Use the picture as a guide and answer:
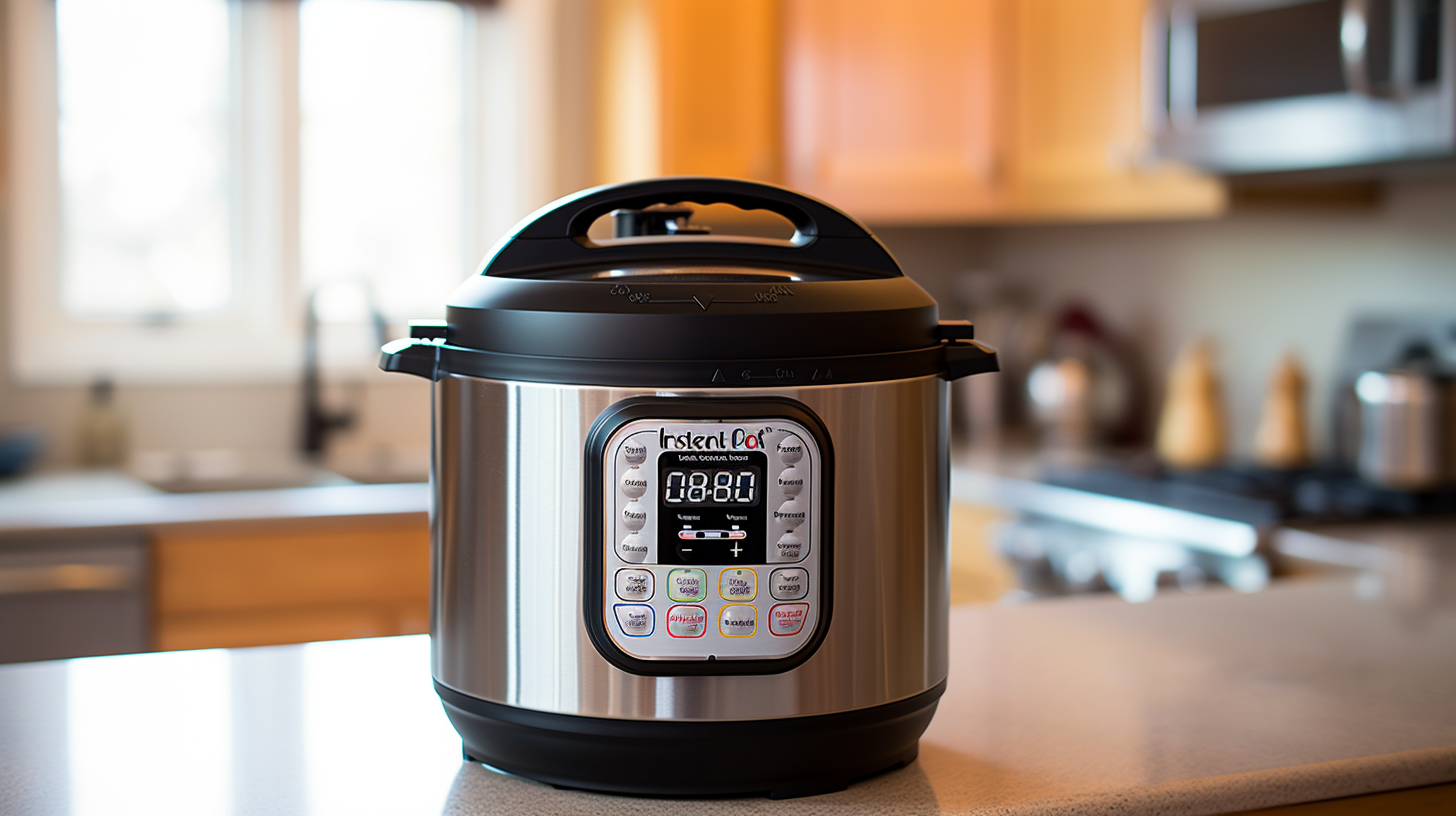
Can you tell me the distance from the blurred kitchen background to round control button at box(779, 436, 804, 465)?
146 centimetres

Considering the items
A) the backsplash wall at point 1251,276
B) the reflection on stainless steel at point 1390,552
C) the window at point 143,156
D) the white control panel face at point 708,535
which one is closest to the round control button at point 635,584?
the white control panel face at point 708,535

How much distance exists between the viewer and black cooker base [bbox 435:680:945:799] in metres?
0.66

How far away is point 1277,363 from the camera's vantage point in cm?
263

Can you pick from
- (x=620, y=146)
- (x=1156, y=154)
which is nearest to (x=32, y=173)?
(x=620, y=146)

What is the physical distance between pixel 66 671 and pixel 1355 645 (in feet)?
3.14

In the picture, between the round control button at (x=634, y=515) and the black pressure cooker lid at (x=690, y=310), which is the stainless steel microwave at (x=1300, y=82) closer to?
the black pressure cooker lid at (x=690, y=310)

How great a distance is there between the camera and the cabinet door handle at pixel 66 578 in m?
2.23

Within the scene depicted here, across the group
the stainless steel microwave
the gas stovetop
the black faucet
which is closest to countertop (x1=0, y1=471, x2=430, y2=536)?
the black faucet

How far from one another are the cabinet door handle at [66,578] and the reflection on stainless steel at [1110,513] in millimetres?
1506

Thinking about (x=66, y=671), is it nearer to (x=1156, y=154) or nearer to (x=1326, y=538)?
(x=1326, y=538)

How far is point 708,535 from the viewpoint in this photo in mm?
645

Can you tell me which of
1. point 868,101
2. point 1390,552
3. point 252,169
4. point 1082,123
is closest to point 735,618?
point 1390,552

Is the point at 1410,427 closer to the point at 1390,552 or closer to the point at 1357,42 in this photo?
the point at 1390,552

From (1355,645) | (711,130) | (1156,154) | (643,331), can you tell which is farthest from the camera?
(711,130)
